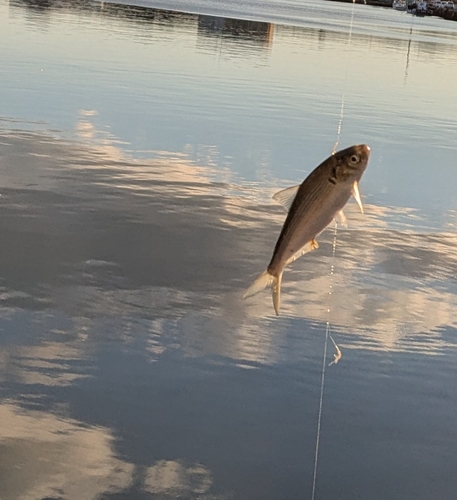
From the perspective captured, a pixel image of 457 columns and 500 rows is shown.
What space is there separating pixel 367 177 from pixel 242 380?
749 cm

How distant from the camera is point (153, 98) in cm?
1883

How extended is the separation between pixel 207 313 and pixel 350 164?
191 inches

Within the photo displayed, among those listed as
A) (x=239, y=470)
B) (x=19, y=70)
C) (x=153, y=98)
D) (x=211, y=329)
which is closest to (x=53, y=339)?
(x=211, y=329)

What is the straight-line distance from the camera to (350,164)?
286 centimetres

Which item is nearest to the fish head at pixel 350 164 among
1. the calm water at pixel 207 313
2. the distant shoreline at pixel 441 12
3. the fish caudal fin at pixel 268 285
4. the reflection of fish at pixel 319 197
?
the reflection of fish at pixel 319 197

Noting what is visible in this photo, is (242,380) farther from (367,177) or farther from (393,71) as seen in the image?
(393,71)

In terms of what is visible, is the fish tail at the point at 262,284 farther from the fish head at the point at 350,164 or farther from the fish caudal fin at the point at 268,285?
the fish head at the point at 350,164

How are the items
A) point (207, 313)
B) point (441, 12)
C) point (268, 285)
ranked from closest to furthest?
point (268, 285)
point (207, 313)
point (441, 12)

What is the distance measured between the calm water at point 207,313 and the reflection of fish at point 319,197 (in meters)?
2.46

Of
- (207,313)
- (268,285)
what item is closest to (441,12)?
(207,313)

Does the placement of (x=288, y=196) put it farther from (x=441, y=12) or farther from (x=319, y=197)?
(x=441, y=12)

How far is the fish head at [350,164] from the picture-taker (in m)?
2.84

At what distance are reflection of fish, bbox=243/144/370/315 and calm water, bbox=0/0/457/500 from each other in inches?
96.8

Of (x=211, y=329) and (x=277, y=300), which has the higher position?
(x=277, y=300)
